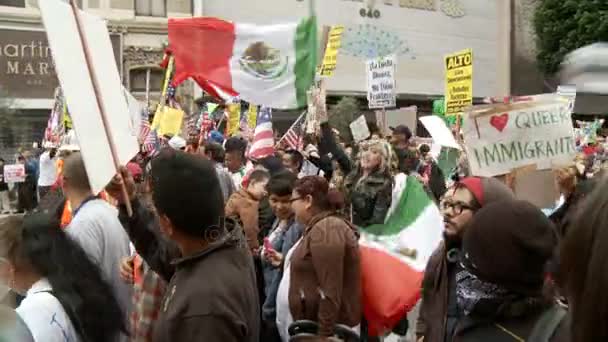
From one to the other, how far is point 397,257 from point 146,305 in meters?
1.77

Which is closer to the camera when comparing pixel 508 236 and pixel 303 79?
pixel 508 236

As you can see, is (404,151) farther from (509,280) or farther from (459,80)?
(509,280)

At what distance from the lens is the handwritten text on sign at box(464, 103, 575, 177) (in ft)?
16.3

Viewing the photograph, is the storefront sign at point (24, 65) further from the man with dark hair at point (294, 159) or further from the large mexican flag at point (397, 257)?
the large mexican flag at point (397, 257)

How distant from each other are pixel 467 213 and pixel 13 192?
19.6m

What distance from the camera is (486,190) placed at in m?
3.75

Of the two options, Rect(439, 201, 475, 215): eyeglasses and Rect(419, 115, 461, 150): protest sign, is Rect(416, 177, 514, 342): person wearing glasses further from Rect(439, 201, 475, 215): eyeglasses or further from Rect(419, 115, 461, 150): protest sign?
Rect(419, 115, 461, 150): protest sign

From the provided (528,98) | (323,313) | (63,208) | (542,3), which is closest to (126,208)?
(323,313)

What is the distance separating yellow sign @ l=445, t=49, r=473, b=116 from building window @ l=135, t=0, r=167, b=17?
67.5 ft

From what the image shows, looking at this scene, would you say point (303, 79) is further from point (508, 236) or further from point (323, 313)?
point (508, 236)

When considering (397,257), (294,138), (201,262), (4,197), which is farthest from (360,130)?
(4,197)

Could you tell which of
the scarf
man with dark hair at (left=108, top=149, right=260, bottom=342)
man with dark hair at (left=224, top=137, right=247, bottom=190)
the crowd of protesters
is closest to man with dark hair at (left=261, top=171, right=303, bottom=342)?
the crowd of protesters

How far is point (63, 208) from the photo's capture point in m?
5.17

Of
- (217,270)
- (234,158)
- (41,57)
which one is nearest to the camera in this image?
(217,270)
